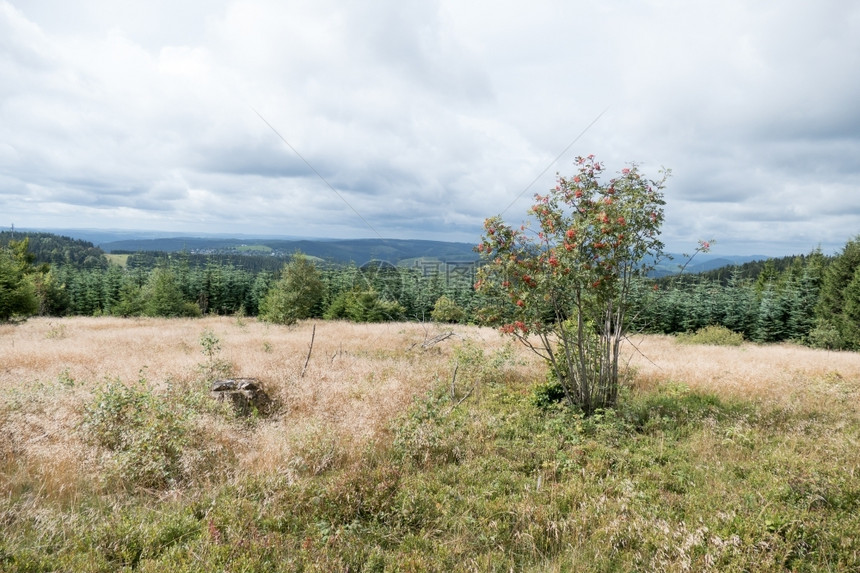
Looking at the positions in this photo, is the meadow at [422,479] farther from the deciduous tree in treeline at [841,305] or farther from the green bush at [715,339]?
the deciduous tree in treeline at [841,305]

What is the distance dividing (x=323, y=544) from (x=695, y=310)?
173 ft

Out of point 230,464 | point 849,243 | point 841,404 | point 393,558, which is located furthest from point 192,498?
point 849,243

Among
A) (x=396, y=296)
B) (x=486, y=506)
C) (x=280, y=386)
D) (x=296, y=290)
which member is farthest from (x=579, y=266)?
(x=396, y=296)

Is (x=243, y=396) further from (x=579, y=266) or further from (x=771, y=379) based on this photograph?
(x=771, y=379)

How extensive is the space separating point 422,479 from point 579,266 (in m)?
5.06

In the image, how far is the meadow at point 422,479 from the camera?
157 inches

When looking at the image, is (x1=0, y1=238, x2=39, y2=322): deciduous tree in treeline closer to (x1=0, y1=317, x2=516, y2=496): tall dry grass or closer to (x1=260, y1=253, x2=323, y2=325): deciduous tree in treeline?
(x1=0, y1=317, x2=516, y2=496): tall dry grass

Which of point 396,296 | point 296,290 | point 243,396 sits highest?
point 243,396

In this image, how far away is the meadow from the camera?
4.00 metres

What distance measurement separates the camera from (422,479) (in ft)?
18.3

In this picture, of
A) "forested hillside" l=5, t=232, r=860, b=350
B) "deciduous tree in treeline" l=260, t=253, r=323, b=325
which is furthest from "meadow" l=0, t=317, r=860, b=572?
"deciduous tree in treeline" l=260, t=253, r=323, b=325

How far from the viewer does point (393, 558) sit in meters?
4.04

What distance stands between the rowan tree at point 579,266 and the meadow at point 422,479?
1380 millimetres

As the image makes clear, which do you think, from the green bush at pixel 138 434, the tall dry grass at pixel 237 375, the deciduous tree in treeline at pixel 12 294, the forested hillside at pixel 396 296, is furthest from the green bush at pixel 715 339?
the deciduous tree in treeline at pixel 12 294
